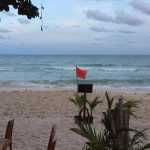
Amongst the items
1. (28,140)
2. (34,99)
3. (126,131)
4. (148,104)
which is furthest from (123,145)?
(34,99)

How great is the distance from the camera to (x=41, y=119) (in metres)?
13.7

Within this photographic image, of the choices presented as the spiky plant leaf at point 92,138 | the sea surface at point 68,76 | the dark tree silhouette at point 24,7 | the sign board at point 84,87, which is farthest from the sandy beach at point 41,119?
the sea surface at point 68,76

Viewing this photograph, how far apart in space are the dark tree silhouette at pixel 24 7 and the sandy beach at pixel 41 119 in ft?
8.12

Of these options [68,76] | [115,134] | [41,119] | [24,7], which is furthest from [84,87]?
[68,76]

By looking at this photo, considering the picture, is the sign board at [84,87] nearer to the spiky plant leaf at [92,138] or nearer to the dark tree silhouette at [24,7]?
the dark tree silhouette at [24,7]

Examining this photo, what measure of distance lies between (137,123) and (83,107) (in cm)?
148

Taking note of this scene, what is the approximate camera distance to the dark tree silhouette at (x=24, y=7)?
28.9 feet

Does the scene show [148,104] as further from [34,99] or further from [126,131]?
[126,131]

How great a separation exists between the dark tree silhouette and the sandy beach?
248 cm

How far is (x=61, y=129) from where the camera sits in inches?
454

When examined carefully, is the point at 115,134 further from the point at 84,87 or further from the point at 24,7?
the point at 84,87

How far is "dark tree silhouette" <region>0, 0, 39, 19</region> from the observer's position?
28.9 ft

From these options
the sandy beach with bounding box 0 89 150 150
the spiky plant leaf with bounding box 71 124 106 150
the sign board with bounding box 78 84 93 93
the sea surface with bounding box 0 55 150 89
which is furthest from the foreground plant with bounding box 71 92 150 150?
the sea surface with bounding box 0 55 150 89

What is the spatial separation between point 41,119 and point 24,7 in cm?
541
